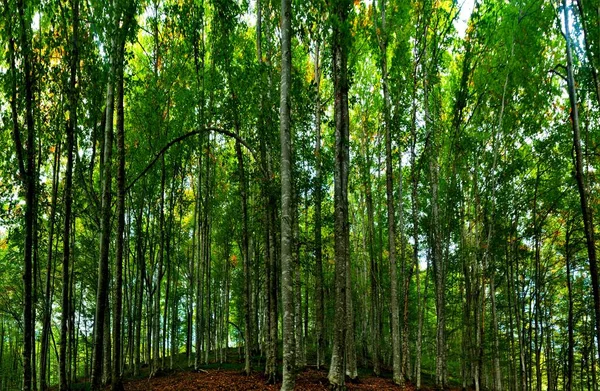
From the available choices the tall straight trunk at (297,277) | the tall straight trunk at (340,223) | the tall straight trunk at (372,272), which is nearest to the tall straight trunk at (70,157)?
the tall straight trunk at (340,223)

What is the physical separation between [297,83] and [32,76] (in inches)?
182

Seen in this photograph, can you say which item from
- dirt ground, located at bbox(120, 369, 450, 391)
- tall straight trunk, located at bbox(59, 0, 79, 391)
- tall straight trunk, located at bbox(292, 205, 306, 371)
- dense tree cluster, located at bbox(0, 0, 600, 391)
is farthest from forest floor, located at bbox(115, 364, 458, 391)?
tall straight trunk, located at bbox(59, 0, 79, 391)

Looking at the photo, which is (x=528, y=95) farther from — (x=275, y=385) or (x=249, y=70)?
(x=275, y=385)

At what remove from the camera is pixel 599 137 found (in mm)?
11273

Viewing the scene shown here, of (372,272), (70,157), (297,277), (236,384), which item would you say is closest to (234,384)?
(236,384)

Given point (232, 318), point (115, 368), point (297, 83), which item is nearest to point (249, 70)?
point (297, 83)

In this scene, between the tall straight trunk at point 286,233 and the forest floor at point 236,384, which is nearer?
the tall straight trunk at point 286,233

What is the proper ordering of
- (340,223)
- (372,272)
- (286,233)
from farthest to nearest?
(372,272) < (340,223) < (286,233)

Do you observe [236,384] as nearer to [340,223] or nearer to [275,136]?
[340,223]

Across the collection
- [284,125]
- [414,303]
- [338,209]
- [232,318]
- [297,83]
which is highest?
[297,83]

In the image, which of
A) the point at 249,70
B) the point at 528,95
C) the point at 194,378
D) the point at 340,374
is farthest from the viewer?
the point at 194,378

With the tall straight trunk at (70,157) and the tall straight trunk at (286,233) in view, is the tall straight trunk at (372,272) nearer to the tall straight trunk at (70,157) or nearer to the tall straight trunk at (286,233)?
the tall straight trunk at (286,233)

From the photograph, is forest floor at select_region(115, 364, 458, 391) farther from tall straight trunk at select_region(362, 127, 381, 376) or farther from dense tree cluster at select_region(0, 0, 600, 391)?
tall straight trunk at select_region(362, 127, 381, 376)

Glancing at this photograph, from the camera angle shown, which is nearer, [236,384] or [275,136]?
[275,136]
